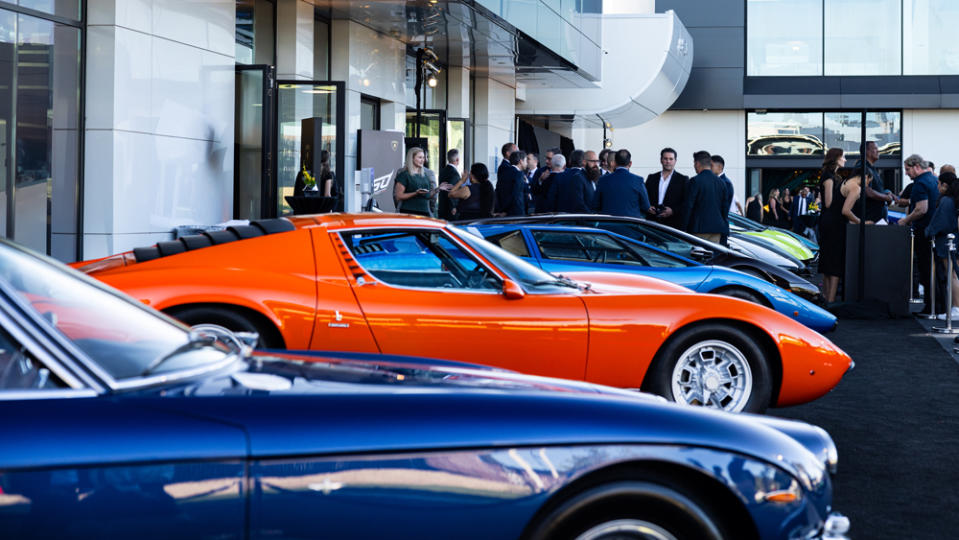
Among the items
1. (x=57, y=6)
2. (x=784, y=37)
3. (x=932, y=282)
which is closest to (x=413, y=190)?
(x=57, y=6)

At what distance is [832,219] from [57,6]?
9.40 m

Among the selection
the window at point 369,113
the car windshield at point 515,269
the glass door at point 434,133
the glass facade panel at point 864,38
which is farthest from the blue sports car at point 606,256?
the glass facade panel at point 864,38

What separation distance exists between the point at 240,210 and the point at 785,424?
12713 millimetres

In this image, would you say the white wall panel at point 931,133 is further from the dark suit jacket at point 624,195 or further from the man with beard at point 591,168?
the dark suit jacket at point 624,195

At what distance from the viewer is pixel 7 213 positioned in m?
10.6

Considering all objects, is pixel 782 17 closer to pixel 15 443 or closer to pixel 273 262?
pixel 273 262

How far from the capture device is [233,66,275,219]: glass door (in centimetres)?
1483

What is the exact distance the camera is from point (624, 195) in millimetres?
14312

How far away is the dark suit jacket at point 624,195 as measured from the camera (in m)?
14.3

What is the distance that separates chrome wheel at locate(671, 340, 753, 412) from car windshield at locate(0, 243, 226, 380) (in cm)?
388

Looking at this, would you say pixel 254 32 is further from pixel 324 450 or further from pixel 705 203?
pixel 324 450

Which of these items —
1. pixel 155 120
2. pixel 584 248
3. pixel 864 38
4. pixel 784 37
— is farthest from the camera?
pixel 784 37

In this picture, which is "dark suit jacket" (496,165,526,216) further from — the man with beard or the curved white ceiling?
the curved white ceiling

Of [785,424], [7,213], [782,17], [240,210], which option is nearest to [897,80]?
[782,17]
